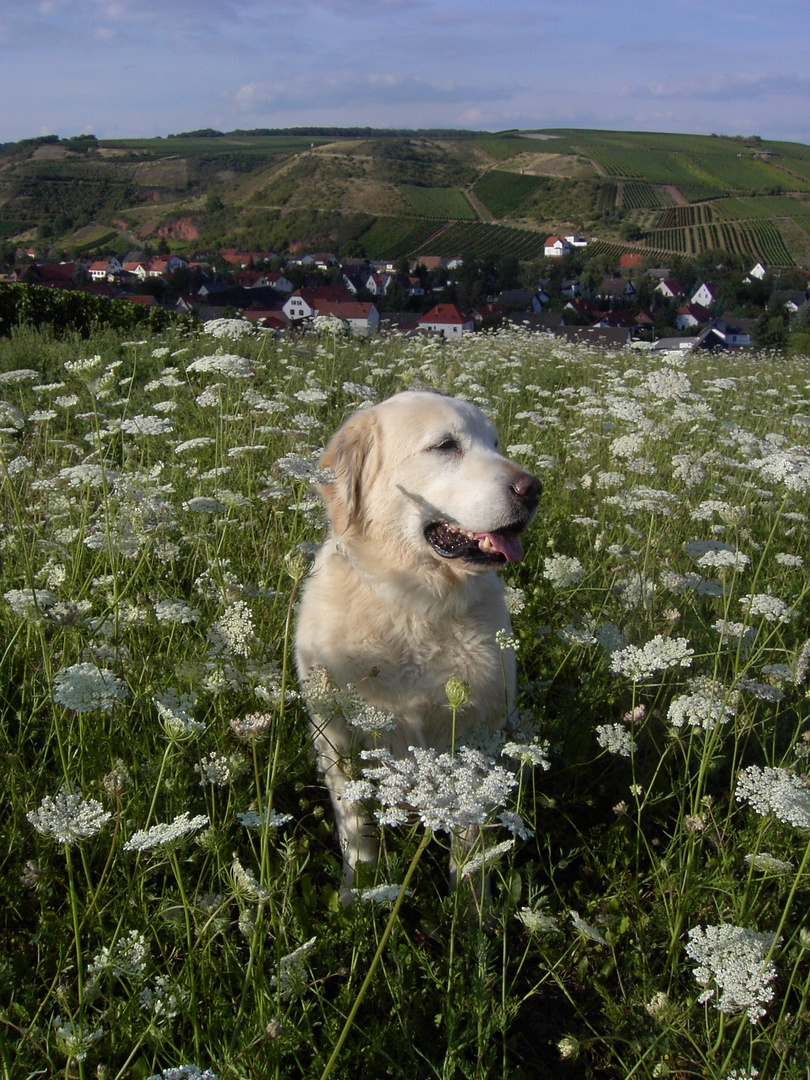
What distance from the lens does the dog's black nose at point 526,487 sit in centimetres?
260

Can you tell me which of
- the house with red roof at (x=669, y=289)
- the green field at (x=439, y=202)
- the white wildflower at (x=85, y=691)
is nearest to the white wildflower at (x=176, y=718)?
the white wildflower at (x=85, y=691)

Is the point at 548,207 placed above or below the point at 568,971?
above

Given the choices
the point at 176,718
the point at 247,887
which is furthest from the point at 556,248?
the point at 247,887

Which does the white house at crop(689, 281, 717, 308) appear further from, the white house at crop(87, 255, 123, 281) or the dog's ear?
the dog's ear

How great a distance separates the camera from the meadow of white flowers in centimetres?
140

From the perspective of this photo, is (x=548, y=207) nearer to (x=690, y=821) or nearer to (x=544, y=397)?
(x=544, y=397)

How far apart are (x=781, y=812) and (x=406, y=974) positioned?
979mm

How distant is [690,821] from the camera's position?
6.14 feet

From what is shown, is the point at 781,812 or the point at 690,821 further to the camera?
the point at 690,821

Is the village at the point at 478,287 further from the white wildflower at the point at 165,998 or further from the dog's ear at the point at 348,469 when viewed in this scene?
the white wildflower at the point at 165,998

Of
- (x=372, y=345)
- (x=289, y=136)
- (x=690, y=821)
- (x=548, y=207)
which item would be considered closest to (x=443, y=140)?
(x=289, y=136)

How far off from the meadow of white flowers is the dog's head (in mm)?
285

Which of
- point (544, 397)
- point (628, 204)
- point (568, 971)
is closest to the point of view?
point (568, 971)

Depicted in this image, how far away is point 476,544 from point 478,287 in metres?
69.6
